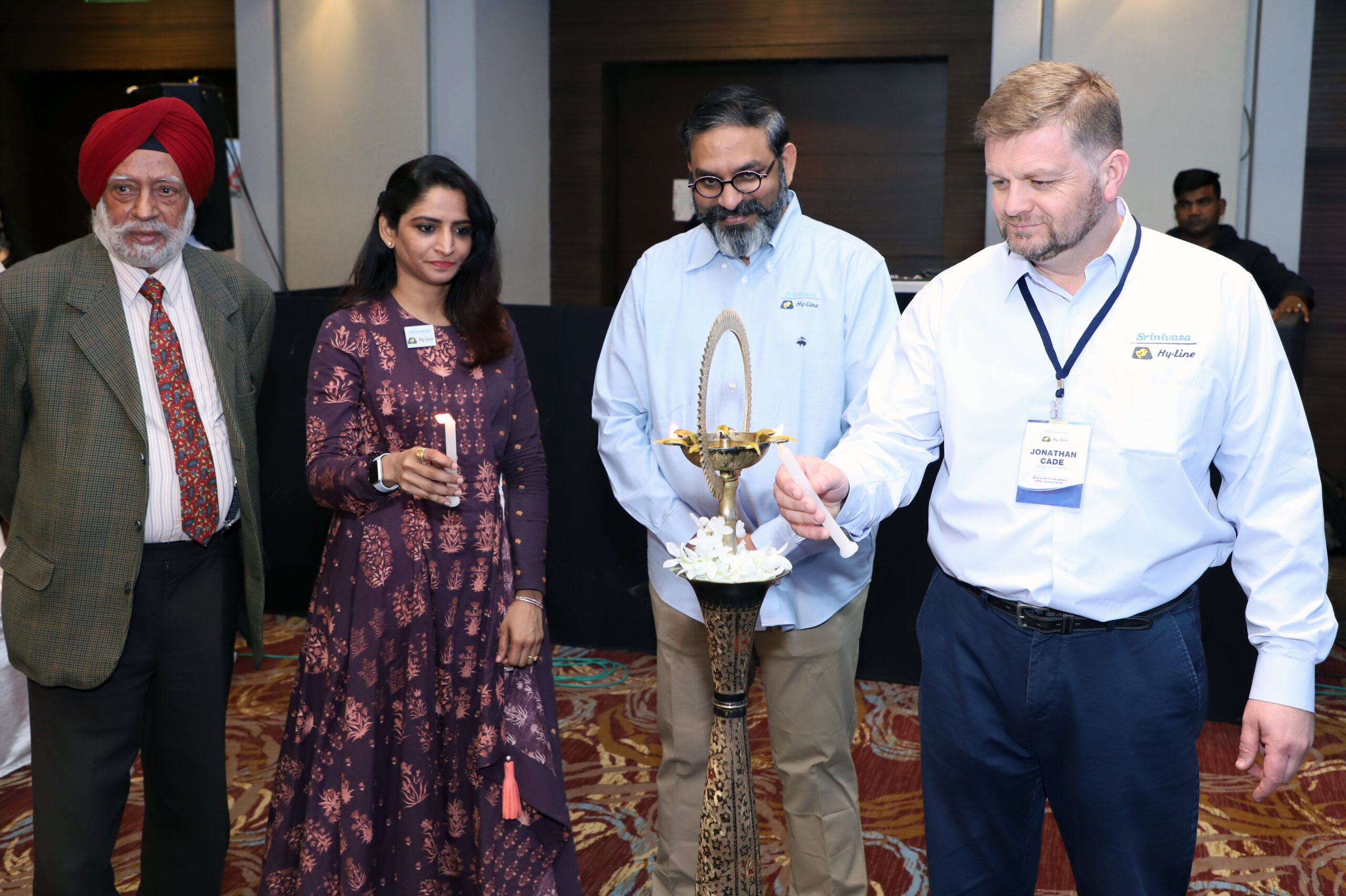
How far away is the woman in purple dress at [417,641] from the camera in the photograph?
2271 millimetres

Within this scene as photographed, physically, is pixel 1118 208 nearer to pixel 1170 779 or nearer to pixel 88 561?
pixel 1170 779

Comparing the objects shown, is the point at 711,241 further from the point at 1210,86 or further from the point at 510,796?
the point at 1210,86

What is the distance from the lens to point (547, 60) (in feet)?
20.8

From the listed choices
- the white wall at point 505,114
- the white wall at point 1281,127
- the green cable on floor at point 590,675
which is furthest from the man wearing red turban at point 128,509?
the white wall at point 1281,127

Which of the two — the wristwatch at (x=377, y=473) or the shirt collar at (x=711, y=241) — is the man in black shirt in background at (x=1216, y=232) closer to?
the shirt collar at (x=711, y=241)

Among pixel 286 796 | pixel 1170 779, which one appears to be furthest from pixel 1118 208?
pixel 286 796

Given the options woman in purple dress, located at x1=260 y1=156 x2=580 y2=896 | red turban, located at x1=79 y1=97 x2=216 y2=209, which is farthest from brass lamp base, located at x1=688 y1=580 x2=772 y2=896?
red turban, located at x1=79 y1=97 x2=216 y2=209

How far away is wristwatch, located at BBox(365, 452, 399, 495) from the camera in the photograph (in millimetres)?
2168

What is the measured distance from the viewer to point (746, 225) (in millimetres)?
2246

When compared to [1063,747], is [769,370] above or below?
above

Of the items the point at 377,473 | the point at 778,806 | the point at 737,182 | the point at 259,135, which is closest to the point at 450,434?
the point at 377,473

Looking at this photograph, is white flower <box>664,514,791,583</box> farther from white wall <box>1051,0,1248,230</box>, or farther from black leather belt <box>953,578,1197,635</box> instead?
white wall <box>1051,0,1248,230</box>

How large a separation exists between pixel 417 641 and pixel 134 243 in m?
0.93

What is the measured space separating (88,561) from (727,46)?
4.75 meters
